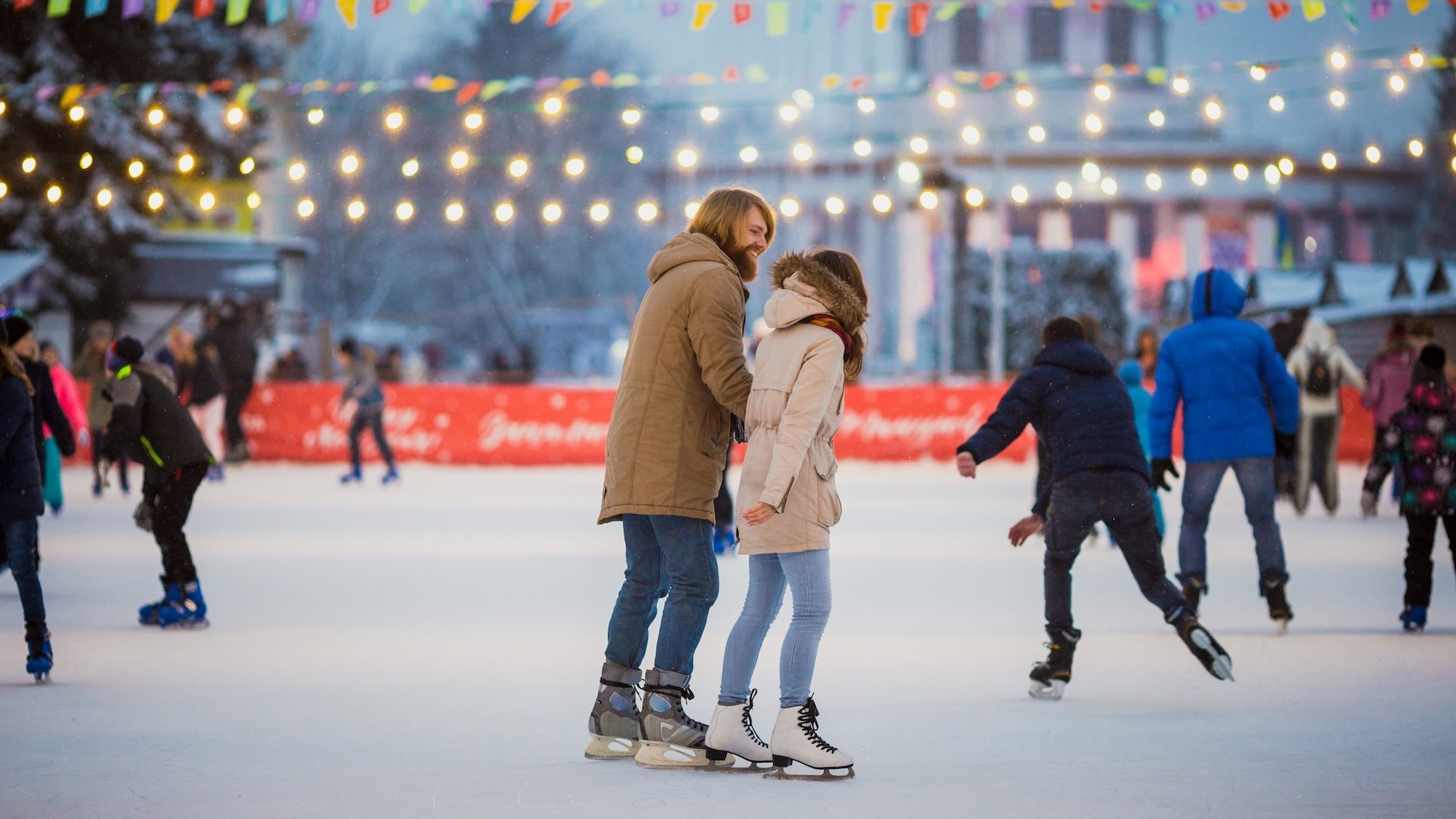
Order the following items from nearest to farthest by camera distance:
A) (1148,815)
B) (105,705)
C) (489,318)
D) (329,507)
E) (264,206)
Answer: (1148,815) → (105,705) → (329,507) → (264,206) → (489,318)

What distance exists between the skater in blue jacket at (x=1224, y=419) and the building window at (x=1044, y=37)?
207 feet

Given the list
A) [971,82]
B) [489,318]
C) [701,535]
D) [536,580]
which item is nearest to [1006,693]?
[701,535]

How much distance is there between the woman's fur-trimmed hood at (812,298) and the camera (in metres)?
5.41

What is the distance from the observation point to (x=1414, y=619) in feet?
28.5

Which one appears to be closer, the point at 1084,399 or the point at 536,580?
the point at 1084,399

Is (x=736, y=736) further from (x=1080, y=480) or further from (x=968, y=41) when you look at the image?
(x=968, y=41)

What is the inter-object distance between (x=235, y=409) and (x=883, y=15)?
11.5 meters

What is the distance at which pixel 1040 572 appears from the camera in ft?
38.3

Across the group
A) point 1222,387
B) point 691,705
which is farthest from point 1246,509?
Answer: point 691,705

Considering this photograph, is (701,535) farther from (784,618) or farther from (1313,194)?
(1313,194)

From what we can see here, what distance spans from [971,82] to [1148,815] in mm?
14328

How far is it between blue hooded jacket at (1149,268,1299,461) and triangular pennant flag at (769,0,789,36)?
23.4 ft

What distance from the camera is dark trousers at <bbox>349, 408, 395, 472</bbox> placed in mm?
20984

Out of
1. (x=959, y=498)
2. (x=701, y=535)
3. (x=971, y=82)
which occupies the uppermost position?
(x=971, y=82)
